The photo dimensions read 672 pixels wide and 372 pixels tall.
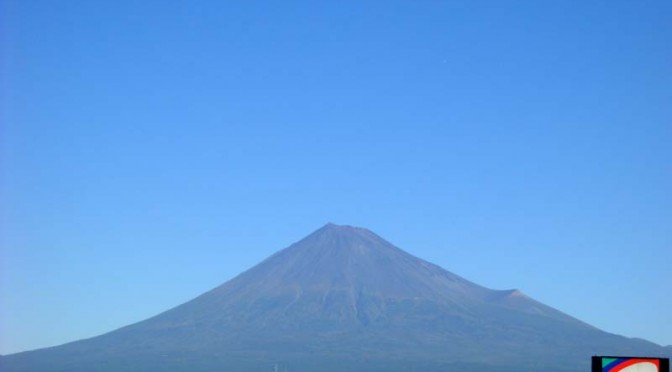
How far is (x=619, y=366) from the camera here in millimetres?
44812

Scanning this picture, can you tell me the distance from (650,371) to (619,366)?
3.88ft

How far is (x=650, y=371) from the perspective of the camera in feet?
148
